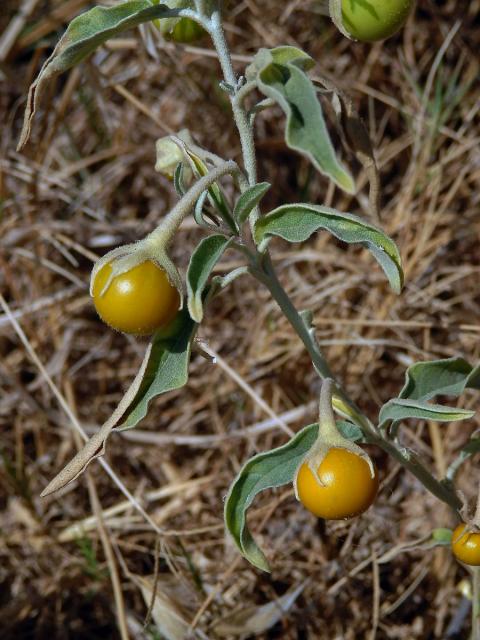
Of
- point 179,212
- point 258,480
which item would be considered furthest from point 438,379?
point 179,212

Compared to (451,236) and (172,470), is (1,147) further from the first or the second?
(451,236)

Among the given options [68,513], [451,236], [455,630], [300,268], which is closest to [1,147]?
[300,268]

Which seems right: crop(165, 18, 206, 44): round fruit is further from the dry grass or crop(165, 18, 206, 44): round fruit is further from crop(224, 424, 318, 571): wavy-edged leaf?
the dry grass

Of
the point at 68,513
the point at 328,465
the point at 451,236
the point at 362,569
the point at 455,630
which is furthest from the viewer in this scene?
the point at 451,236

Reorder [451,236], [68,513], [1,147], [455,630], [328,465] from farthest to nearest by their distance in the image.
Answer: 1. [1,147]
2. [451,236]
3. [68,513]
4. [455,630]
5. [328,465]

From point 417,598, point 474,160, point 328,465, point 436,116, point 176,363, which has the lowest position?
point 417,598

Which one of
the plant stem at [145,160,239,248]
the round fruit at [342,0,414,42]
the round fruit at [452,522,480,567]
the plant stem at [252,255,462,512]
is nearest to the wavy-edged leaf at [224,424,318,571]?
the plant stem at [252,255,462,512]
